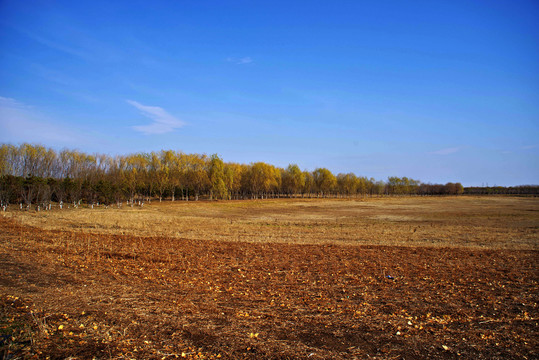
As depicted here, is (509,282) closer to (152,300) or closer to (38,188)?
(152,300)

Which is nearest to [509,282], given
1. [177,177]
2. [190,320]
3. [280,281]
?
[280,281]

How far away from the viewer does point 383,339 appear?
256 inches

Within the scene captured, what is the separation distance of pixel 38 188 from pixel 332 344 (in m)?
53.6

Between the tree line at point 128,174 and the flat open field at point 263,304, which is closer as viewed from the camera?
the flat open field at point 263,304

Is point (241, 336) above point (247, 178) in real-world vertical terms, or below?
below

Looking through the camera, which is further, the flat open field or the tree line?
the tree line

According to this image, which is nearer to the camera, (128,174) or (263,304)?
(263,304)

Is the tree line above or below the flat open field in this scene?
above

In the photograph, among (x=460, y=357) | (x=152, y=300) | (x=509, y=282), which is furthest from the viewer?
(x=509, y=282)

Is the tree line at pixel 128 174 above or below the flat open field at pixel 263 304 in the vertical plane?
above

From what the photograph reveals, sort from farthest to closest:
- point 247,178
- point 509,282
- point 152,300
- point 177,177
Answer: point 247,178, point 177,177, point 509,282, point 152,300

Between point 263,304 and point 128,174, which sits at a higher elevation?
point 128,174

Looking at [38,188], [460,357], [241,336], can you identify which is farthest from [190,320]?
[38,188]

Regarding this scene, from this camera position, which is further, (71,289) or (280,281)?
(280,281)
